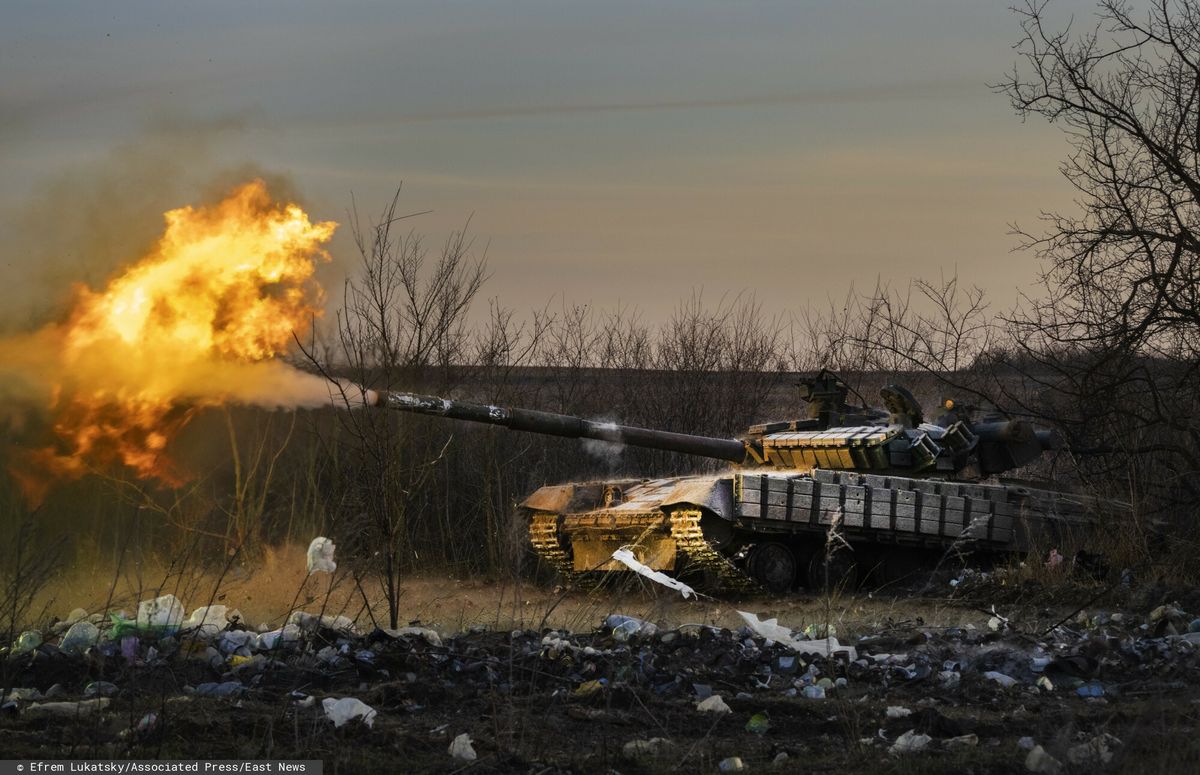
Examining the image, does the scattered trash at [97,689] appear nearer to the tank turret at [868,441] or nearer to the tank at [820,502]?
the tank at [820,502]

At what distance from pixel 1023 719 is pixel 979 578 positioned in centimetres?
792

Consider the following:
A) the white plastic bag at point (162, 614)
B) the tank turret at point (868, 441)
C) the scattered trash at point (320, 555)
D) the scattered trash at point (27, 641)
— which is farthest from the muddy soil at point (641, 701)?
the tank turret at point (868, 441)

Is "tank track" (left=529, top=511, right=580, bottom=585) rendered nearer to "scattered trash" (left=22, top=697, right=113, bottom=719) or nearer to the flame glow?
the flame glow

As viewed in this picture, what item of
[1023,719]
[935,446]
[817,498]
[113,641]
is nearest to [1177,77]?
[935,446]

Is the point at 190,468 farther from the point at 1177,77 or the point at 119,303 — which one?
the point at 1177,77

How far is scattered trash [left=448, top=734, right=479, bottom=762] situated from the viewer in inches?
240

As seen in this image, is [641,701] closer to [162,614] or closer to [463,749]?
A: [463,749]

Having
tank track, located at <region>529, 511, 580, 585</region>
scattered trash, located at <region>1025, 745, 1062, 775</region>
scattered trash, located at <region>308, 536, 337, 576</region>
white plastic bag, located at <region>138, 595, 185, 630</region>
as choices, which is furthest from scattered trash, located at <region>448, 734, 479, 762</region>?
tank track, located at <region>529, 511, 580, 585</region>

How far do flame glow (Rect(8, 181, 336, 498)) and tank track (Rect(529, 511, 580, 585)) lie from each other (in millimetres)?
5687

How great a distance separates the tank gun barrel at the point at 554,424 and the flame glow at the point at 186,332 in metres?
0.88

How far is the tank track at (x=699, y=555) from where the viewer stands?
48.0ft

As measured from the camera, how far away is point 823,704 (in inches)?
296

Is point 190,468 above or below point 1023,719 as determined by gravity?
above

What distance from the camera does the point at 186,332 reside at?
11102 millimetres
